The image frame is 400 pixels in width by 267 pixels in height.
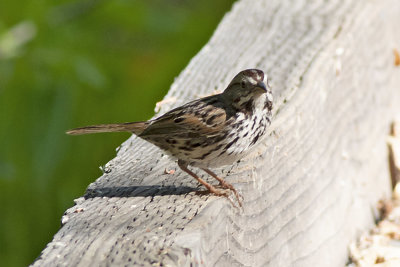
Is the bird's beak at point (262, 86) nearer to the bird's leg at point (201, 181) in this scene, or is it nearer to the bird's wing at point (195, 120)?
the bird's wing at point (195, 120)

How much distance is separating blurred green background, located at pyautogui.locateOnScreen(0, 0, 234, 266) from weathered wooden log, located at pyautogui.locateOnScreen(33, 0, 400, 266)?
0.94 metres

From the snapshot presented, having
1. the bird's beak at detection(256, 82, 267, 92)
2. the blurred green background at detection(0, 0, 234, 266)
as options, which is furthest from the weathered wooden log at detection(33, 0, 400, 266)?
the blurred green background at detection(0, 0, 234, 266)

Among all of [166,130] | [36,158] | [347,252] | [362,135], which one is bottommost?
[347,252]

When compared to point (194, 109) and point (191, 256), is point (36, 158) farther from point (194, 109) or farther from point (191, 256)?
point (191, 256)

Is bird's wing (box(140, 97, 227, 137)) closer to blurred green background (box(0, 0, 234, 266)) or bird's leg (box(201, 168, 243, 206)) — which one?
bird's leg (box(201, 168, 243, 206))

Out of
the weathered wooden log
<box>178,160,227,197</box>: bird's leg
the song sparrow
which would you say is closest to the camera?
the weathered wooden log

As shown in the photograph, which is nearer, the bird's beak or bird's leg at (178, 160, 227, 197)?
bird's leg at (178, 160, 227, 197)

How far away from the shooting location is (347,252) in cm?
335

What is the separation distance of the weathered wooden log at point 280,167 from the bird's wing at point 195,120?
0.11 m

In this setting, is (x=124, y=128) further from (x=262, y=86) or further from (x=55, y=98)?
(x=55, y=98)

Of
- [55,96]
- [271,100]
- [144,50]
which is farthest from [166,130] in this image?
[144,50]

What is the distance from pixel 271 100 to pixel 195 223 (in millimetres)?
1167

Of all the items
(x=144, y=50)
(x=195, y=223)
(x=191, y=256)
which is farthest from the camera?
(x=144, y=50)

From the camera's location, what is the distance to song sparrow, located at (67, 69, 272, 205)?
309cm
